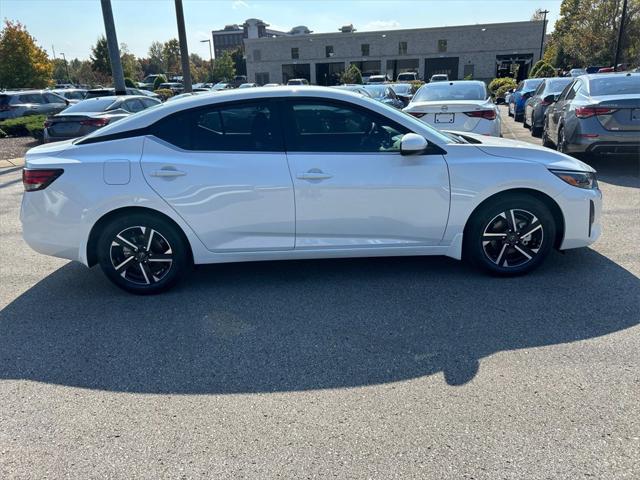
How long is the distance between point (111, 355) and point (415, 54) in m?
65.4

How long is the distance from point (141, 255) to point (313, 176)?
158 cm

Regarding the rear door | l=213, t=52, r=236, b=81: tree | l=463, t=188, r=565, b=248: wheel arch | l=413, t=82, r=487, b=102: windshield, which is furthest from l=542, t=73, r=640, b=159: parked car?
l=213, t=52, r=236, b=81: tree

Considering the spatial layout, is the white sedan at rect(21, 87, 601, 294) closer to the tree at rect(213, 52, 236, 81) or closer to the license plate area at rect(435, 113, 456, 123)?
the license plate area at rect(435, 113, 456, 123)

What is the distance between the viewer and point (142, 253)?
14.4ft

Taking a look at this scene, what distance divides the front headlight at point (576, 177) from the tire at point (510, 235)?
284 millimetres

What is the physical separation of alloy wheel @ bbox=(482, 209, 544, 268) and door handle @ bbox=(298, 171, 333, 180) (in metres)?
1.44

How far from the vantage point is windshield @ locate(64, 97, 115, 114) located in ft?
41.8

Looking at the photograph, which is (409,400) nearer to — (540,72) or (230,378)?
(230,378)

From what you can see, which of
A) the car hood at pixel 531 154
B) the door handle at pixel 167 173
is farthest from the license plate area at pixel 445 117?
the door handle at pixel 167 173

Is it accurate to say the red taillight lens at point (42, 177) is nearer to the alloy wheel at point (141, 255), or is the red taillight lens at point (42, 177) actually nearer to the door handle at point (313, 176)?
the alloy wheel at point (141, 255)

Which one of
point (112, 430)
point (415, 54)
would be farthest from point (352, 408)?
point (415, 54)

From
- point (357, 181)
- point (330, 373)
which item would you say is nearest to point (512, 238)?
point (357, 181)

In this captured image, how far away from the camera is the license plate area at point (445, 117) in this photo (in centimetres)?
920

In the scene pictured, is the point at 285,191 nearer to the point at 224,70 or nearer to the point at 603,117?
the point at 603,117
